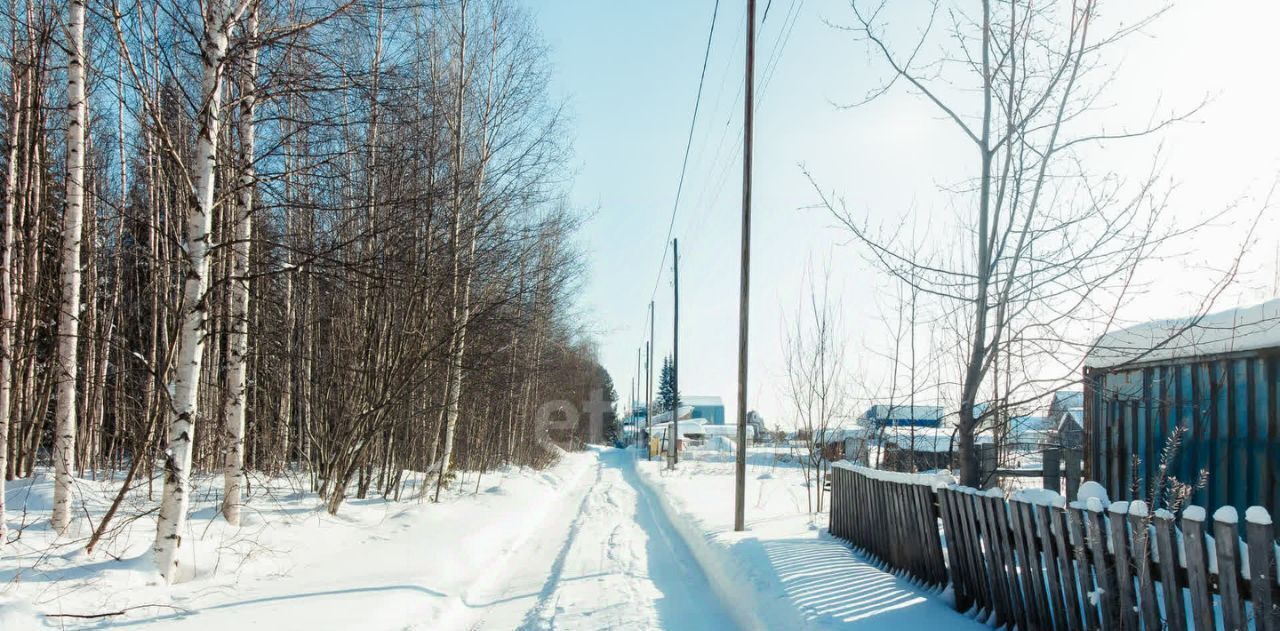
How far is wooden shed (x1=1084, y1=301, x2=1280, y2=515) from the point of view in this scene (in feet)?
19.7

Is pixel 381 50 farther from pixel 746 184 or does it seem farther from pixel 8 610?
pixel 8 610

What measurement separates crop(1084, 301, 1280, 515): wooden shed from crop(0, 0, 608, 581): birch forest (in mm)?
6883

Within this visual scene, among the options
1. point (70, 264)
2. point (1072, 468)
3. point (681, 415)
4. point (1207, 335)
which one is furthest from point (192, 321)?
point (681, 415)

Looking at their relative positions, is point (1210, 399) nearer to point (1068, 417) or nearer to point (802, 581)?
point (802, 581)

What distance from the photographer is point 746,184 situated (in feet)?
36.9

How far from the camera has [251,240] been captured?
5.61 metres

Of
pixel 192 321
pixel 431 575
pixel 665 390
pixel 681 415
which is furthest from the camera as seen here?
pixel 665 390

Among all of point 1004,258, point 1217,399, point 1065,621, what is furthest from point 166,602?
point 1217,399

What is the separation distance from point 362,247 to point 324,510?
411 cm

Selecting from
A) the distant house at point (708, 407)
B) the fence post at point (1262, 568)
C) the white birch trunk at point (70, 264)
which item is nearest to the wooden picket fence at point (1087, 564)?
the fence post at point (1262, 568)

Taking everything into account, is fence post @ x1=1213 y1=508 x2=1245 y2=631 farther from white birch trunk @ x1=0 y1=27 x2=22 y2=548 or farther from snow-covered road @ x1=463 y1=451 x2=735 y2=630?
white birch trunk @ x1=0 y1=27 x2=22 y2=548

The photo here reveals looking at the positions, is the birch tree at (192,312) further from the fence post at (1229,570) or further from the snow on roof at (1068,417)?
the snow on roof at (1068,417)

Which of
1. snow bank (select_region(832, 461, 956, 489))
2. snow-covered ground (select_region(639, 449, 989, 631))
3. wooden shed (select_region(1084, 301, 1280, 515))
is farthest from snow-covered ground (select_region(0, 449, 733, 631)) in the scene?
wooden shed (select_region(1084, 301, 1280, 515))

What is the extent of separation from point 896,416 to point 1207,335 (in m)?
4.98
